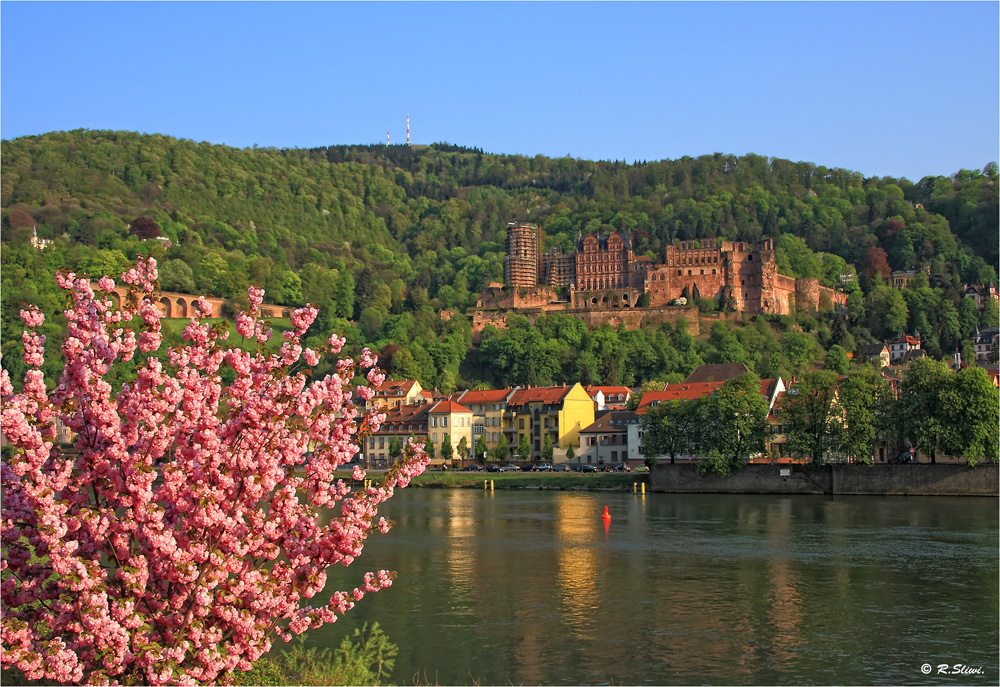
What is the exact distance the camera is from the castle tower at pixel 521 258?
154 metres

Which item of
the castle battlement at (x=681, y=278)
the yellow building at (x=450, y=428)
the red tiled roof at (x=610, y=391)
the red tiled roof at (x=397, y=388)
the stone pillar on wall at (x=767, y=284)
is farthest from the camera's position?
the castle battlement at (x=681, y=278)

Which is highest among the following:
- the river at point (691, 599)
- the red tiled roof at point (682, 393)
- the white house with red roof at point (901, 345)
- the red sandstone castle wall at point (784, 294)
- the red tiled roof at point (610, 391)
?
the red sandstone castle wall at point (784, 294)

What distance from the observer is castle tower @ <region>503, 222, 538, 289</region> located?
15388 cm

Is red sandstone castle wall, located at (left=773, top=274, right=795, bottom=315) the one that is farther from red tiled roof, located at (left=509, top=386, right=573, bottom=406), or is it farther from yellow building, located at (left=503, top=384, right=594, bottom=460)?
yellow building, located at (left=503, top=384, right=594, bottom=460)

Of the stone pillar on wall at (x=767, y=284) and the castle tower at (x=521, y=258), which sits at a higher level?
the castle tower at (x=521, y=258)

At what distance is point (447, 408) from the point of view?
8612cm

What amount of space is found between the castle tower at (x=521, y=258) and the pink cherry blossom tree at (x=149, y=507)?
135m

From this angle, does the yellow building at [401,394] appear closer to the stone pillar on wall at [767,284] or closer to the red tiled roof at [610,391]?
the red tiled roof at [610,391]

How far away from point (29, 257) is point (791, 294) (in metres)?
92.2

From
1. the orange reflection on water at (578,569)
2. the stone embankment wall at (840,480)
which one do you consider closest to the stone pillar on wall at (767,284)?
the stone embankment wall at (840,480)

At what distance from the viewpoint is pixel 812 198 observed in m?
190

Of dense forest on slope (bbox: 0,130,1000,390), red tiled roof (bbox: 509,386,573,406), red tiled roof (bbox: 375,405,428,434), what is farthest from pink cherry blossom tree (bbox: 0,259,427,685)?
dense forest on slope (bbox: 0,130,1000,390)

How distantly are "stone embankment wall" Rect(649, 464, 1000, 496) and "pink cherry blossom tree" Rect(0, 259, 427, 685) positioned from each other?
49467 millimetres

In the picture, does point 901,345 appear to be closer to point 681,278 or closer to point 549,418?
point 681,278
